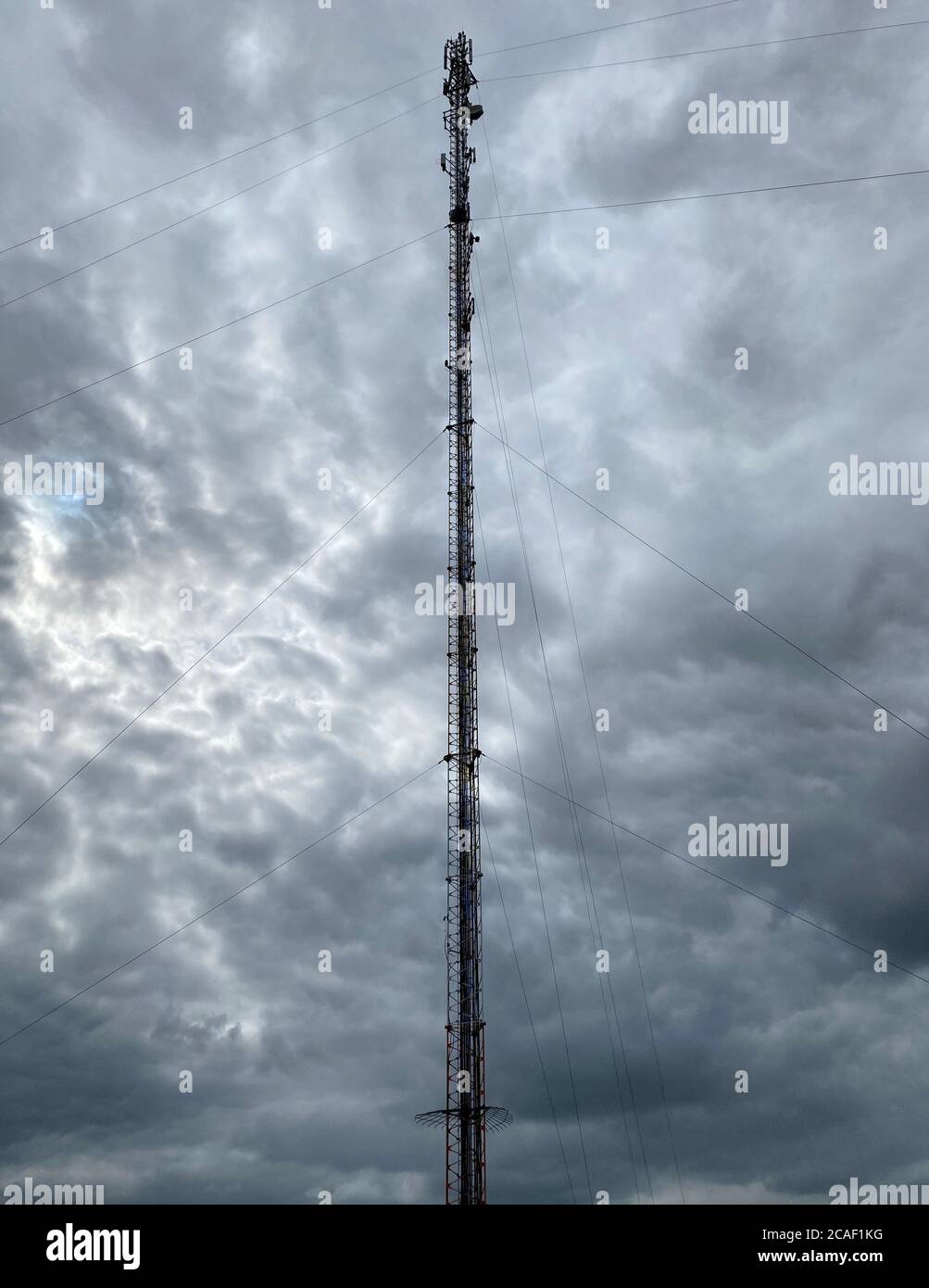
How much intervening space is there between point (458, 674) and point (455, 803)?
6557 millimetres

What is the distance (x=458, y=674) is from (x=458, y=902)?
11436 mm

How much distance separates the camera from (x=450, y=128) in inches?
2645

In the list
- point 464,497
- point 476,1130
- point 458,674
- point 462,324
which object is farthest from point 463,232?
point 476,1130

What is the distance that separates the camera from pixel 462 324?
63.6m

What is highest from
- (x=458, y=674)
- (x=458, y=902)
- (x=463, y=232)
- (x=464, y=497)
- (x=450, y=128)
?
(x=450, y=128)
